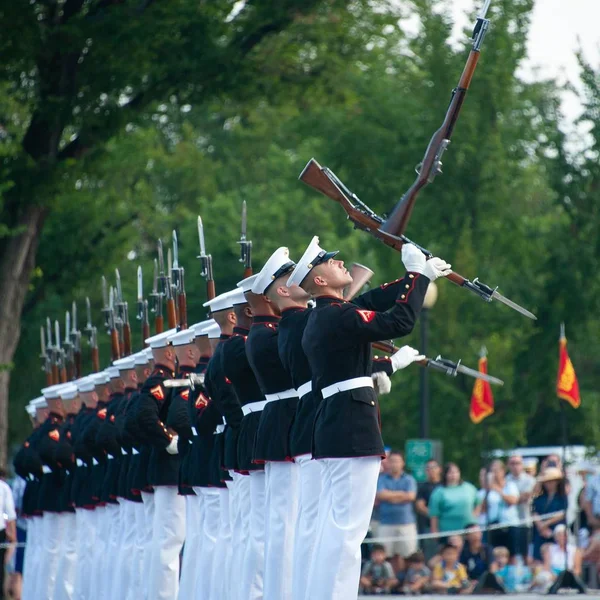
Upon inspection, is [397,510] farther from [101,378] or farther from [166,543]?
[166,543]

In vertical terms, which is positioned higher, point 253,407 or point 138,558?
point 253,407

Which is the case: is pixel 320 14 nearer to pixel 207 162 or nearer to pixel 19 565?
pixel 19 565

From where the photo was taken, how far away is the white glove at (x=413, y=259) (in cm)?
904

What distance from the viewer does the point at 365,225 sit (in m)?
10.3

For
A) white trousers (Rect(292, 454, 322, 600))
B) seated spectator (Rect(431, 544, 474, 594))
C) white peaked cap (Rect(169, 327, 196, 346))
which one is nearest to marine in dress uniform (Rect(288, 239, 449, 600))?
white trousers (Rect(292, 454, 322, 600))

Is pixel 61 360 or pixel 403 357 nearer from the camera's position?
pixel 403 357

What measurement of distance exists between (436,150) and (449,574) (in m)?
7.36

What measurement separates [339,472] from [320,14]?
619 inches

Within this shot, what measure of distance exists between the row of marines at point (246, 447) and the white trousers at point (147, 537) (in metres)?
0.02

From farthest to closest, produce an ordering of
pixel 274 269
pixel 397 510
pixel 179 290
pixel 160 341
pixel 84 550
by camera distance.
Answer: pixel 397 510 < pixel 84 550 < pixel 179 290 < pixel 160 341 < pixel 274 269

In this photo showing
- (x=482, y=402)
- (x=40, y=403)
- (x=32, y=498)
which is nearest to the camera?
(x=32, y=498)

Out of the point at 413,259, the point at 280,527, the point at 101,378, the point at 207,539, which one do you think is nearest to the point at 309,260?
the point at 413,259

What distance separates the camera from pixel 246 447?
34.5 ft

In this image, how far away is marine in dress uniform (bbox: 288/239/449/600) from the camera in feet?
29.2
